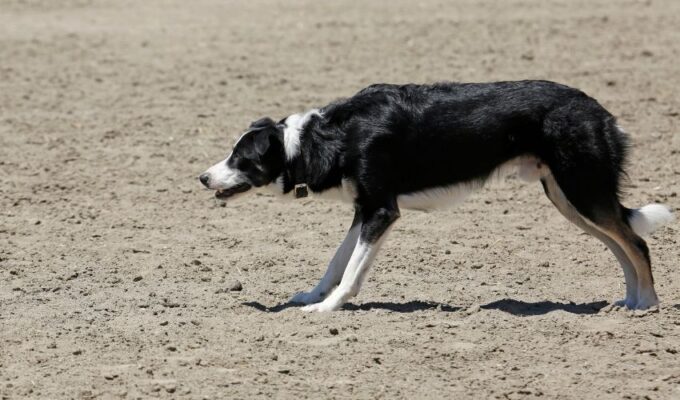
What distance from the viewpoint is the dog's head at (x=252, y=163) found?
812 centimetres

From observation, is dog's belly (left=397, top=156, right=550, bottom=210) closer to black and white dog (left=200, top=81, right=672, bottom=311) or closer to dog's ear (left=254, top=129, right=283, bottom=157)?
black and white dog (left=200, top=81, right=672, bottom=311)

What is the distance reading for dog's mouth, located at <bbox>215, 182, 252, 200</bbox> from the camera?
27.0 ft

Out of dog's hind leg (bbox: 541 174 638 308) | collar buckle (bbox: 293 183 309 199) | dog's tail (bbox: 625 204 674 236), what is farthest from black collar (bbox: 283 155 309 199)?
dog's tail (bbox: 625 204 674 236)

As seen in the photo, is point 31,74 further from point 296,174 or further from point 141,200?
point 296,174

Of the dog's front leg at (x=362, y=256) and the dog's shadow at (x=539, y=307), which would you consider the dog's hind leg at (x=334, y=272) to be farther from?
the dog's shadow at (x=539, y=307)

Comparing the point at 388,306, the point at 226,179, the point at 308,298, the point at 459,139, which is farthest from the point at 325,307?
the point at 459,139

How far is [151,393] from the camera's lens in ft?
21.3

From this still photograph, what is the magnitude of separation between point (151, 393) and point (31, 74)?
911 centimetres

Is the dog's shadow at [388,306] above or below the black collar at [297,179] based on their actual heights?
below

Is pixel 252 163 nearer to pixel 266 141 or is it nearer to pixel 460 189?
pixel 266 141

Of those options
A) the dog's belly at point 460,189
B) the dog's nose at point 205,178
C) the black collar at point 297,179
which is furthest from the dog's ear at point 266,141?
the dog's belly at point 460,189

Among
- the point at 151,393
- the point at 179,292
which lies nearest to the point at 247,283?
the point at 179,292

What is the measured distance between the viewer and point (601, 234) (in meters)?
8.23

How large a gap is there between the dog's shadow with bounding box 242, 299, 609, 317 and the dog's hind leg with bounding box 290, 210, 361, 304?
0.32 ft
